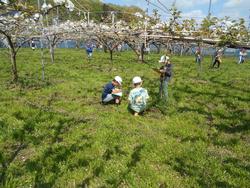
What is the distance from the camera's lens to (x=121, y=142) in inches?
263

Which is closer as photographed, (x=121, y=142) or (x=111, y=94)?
(x=121, y=142)

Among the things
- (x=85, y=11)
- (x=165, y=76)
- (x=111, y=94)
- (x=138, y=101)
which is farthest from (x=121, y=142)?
(x=85, y=11)

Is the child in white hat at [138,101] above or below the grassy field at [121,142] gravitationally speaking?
above

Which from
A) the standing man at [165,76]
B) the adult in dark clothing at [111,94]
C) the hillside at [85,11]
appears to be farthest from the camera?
Answer: the hillside at [85,11]

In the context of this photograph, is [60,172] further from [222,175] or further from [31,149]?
[222,175]

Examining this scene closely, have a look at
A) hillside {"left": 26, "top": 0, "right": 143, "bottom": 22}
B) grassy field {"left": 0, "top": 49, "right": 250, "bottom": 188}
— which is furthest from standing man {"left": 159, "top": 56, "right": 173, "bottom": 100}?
hillside {"left": 26, "top": 0, "right": 143, "bottom": 22}

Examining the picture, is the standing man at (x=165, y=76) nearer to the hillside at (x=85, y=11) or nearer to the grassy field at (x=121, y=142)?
the grassy field at (x=121, y=142)

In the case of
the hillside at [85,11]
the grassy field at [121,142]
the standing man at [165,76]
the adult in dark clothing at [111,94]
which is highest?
the hillside at [85,11]

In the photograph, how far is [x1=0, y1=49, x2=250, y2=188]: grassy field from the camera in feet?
16.7

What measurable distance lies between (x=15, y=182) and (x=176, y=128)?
4495 mm

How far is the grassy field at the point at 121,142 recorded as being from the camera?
5.08 meters

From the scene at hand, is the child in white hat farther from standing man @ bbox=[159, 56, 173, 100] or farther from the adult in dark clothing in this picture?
standing man @ bbox=[159, 56, 173, 100]

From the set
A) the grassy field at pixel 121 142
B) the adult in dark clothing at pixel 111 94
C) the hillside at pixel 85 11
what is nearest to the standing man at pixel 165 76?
the grassy field at pixel 121 142

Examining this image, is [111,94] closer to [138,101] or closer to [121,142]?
[138,101]
